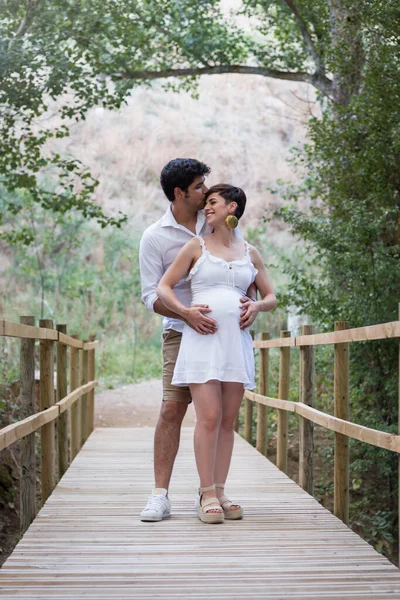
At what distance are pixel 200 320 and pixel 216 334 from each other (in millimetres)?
105

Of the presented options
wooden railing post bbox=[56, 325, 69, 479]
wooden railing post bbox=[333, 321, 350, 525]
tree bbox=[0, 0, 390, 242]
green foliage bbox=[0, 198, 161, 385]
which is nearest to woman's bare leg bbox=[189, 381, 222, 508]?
wooden railing post bbox=[333, 321, 350, 525]

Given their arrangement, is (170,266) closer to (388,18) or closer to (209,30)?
(388,18)

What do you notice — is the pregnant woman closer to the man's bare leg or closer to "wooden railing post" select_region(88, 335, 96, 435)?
the man's bare leg

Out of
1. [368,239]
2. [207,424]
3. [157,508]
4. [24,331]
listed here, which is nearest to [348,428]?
[207,424]

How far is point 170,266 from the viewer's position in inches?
161

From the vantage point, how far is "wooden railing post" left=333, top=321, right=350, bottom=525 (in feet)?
14.4

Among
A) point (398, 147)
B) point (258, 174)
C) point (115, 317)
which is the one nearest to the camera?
point (398, 147)

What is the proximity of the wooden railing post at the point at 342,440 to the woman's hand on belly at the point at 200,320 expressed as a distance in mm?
745

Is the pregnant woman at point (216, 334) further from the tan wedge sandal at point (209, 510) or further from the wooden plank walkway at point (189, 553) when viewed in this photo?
the wooden plank walkway at point (189, 553)

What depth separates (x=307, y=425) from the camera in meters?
5.25

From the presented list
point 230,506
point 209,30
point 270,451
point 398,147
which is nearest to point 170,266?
point 230,506

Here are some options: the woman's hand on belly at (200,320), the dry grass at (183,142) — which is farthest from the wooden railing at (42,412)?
the dry grass at (183,142)

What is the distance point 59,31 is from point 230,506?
22.7 feet

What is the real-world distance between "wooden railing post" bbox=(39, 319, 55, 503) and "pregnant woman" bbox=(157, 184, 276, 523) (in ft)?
4.24
